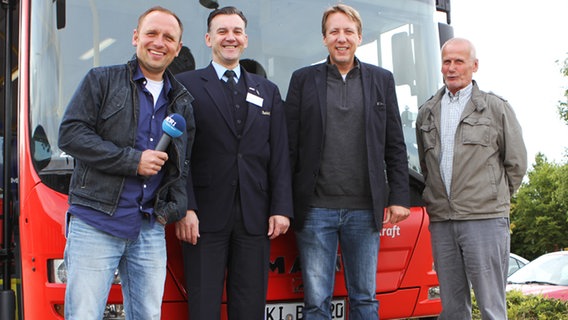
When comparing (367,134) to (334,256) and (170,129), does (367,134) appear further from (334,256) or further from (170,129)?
(170,129)

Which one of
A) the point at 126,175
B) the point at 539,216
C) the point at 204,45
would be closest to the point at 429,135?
the point at 204,45

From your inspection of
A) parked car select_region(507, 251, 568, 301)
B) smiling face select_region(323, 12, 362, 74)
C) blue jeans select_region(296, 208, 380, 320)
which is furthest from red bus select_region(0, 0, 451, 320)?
parked car select_region(507, 251, 568, 301)

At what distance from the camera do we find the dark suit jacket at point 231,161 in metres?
3.57

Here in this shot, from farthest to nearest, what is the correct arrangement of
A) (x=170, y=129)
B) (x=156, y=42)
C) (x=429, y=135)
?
1. (x=429, y=135)
2. (x=156, y=42)
3. (x=170, y=129)

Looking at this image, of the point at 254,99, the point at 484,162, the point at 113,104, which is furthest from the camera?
the point at 484,162

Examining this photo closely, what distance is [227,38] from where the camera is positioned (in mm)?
3678

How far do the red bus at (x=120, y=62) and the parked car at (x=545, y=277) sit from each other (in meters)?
6.05

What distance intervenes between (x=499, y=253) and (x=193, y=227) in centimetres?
176

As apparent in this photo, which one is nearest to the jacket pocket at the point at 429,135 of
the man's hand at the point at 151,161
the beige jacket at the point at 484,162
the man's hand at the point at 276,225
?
the beige jacket at the point at 484,162

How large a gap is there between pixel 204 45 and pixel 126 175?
1327 mm

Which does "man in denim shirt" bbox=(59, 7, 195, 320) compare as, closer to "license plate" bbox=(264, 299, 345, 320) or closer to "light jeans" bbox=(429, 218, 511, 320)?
"license plate" bbox=(264, 299, 345, 320)

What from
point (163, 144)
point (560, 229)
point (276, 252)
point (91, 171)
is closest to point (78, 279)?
point (91, 171)

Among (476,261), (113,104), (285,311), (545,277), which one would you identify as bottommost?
(545,277)

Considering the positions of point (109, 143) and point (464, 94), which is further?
point (464, 94)
